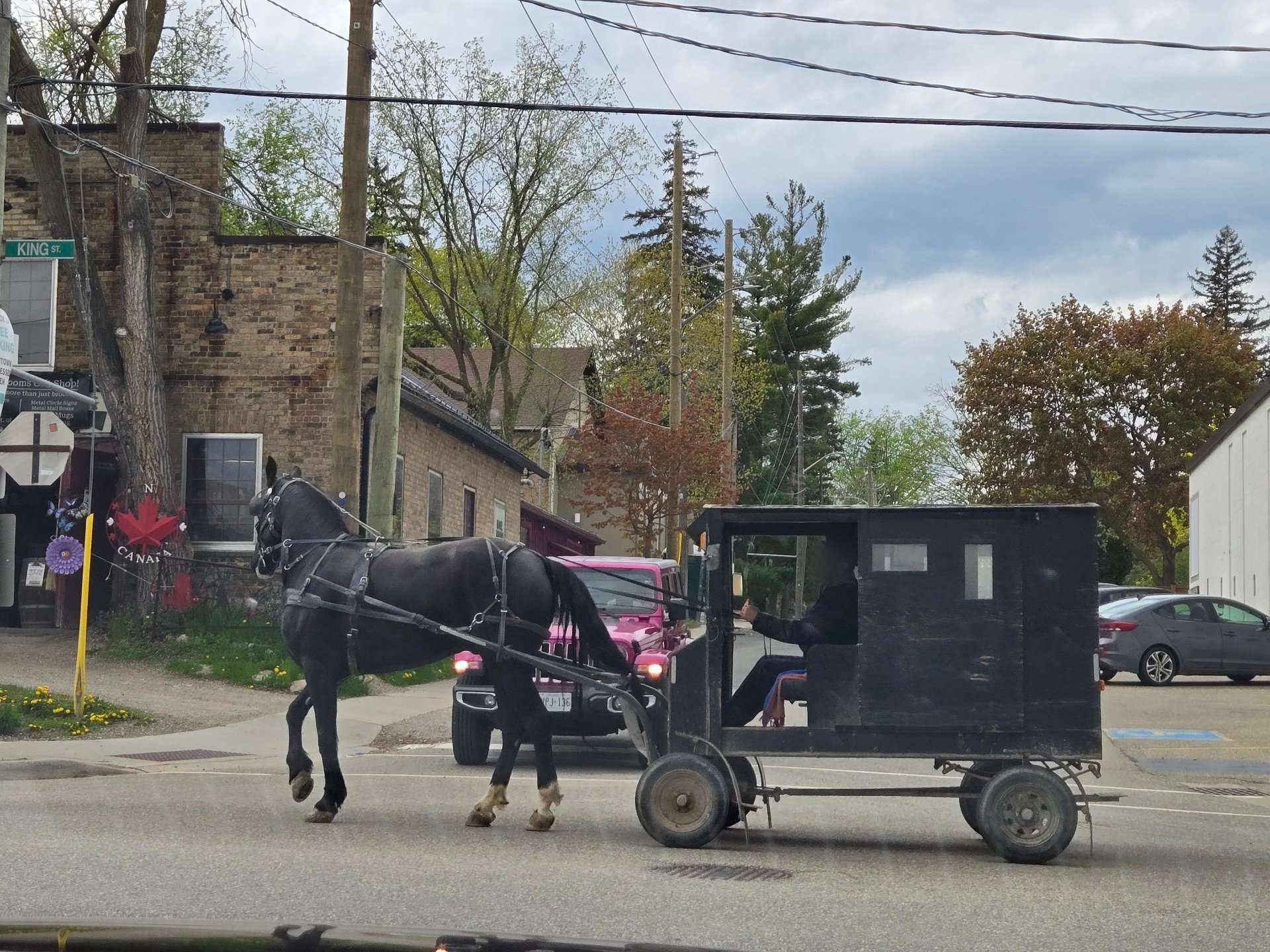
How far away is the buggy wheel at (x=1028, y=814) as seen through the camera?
8.94m

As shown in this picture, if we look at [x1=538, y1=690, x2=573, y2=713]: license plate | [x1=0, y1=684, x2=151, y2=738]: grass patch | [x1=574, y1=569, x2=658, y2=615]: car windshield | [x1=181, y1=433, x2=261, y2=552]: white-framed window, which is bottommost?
[x1=0, y1=684, x2=151, y2=738]: grass patch

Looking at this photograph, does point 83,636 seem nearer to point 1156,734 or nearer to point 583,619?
point 583,619

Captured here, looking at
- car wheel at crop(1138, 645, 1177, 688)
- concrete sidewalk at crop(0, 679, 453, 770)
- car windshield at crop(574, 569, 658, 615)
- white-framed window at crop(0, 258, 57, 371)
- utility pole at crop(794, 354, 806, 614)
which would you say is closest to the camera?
concrete sidewalk at crop(0, 679, 453, 770)

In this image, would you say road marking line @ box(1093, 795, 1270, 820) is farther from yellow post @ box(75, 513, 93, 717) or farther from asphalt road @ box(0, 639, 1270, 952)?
yellow post @ box(75, 513, 93, 717)

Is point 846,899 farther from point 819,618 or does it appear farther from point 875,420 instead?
point 875,420

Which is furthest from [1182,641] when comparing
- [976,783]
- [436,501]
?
[976,783]

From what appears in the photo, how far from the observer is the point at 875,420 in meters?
100

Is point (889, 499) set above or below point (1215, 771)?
above

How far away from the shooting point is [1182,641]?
26266mm

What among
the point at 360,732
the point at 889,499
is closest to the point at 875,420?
the point at 889,499

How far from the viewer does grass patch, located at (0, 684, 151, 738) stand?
49.8ft

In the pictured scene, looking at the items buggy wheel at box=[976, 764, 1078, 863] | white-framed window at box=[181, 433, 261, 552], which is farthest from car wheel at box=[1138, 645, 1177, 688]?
buggy wheel at box=[976, 764, 1078, 863]

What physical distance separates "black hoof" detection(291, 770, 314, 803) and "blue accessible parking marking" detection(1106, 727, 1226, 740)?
11.2 m

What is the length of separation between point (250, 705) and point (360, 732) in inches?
81.0
